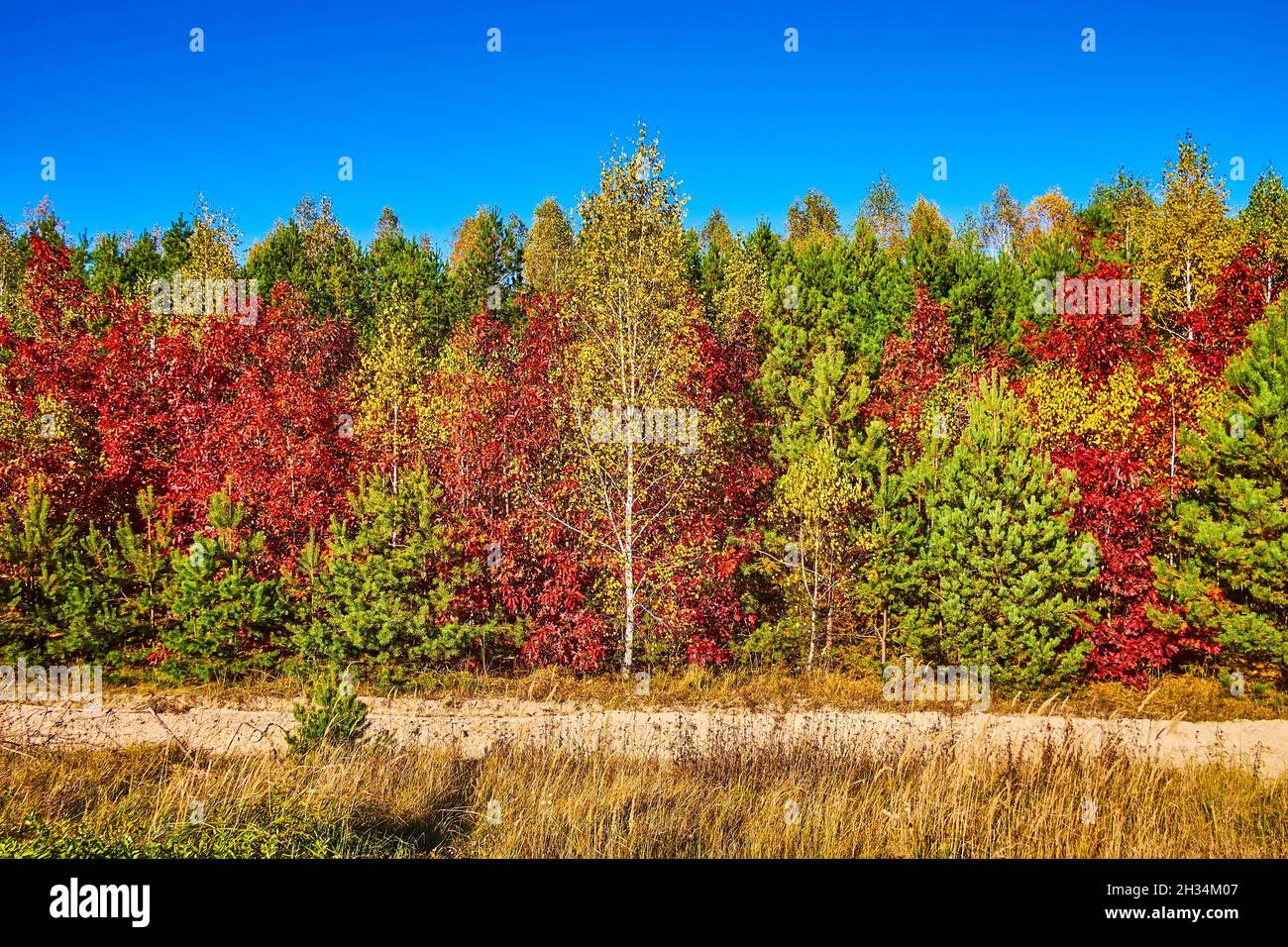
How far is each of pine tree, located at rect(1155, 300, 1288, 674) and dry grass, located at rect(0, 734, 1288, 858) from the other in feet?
20.6

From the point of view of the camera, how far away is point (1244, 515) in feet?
48.7

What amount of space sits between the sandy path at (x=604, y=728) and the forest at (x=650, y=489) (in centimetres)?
206

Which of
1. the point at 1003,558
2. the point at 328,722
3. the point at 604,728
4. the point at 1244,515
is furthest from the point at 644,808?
the point at 1244,515

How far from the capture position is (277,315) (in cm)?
2195

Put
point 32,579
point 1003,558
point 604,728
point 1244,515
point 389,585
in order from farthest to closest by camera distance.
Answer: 1. point 32,579
2. point 389,585
3. point 1003,558
4. point 1244,515
5. point 604,728

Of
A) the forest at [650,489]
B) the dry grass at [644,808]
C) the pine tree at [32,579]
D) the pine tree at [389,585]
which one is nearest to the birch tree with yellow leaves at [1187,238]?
the forest at [650,489]

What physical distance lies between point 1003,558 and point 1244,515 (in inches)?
165

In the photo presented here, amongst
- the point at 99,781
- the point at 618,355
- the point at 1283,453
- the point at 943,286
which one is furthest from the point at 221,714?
the point at 943,286

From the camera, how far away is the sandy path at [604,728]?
11.6 meters

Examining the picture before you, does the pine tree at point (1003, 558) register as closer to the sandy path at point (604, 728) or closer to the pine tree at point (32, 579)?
the sandy path at point (604, 728)

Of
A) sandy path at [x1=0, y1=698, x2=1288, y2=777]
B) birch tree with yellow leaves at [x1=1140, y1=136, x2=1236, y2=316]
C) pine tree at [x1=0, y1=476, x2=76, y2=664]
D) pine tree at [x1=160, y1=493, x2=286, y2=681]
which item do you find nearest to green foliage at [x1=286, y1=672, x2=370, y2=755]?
sandy path at [x1=0, y1=698, x2=1288, y2=777]

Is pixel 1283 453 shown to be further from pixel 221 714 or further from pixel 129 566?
pixel 129 566

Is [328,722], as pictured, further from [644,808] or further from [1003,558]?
[1003,558]
